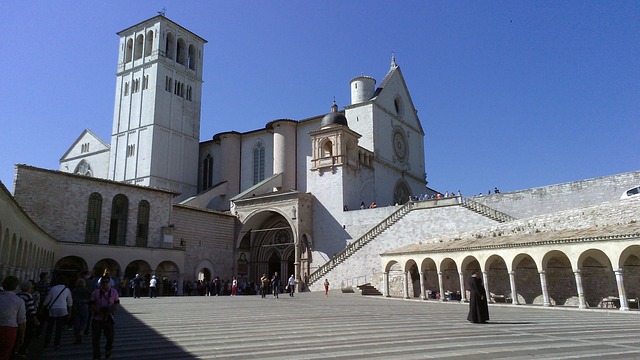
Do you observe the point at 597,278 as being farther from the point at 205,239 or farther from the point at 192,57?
the point at 192,57

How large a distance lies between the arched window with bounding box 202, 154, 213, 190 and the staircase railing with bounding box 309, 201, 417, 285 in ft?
66.1

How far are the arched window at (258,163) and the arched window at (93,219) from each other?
53.7 feet

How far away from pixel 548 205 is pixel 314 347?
21.4 m

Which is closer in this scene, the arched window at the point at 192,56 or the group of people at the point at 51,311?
the group of people at the point at 51,311

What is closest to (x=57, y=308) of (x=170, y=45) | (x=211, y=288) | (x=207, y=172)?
(x=211, y=288)

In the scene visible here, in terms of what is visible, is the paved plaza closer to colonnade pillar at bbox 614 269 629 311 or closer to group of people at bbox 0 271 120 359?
group of people at bbox 0 271 120 359

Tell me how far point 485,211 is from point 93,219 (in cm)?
2217

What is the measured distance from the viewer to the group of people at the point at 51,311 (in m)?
5.66

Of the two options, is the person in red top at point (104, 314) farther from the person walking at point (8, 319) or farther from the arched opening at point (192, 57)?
the arched opening at point (192, 57)

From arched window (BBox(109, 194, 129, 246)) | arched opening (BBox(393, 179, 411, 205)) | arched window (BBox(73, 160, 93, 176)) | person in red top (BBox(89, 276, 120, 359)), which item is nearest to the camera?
person in red top (BBox(89, 276, 120, 359))

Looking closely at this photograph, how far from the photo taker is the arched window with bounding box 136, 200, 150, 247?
95.1 ft

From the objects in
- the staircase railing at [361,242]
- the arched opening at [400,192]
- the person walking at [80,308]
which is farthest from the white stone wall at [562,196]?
the person walking at [80,308]

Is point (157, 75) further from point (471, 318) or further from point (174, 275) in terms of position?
point (471, 318)

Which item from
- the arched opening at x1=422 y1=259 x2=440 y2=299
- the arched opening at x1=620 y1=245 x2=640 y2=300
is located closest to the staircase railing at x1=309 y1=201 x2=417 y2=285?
the arched opening at x1=422 y1=259 x2=440 y2=299
